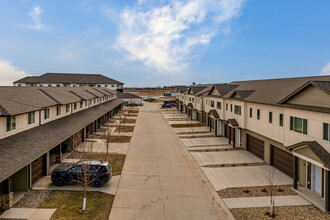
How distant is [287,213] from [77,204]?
12198 mm

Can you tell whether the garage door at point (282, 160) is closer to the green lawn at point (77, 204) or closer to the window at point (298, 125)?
the window at point (298, 125)

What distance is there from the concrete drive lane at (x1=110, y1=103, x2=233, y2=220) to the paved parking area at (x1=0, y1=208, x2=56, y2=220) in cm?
351

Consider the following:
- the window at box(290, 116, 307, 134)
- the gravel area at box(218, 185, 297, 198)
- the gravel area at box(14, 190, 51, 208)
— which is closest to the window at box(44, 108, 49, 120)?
the gravel area at box(14, 190, 51, 208)

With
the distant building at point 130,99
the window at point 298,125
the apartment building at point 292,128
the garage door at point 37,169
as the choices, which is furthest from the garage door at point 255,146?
the distant building at point 130,99

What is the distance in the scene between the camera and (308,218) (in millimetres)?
12852

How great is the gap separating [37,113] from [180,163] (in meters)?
14.0

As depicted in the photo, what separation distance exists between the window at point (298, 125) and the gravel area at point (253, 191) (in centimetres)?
420

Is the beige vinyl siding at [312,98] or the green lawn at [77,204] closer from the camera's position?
the green lawn at [77,204]

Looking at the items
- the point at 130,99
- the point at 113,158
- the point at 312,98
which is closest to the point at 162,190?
the point at 113,158

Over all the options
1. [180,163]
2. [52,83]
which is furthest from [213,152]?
[52,83]

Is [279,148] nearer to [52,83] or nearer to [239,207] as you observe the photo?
[239,207]

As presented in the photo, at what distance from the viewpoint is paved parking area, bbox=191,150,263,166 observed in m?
23.4

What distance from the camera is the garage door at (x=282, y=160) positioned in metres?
19.2

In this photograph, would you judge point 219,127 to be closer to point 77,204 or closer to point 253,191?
point 253,191
